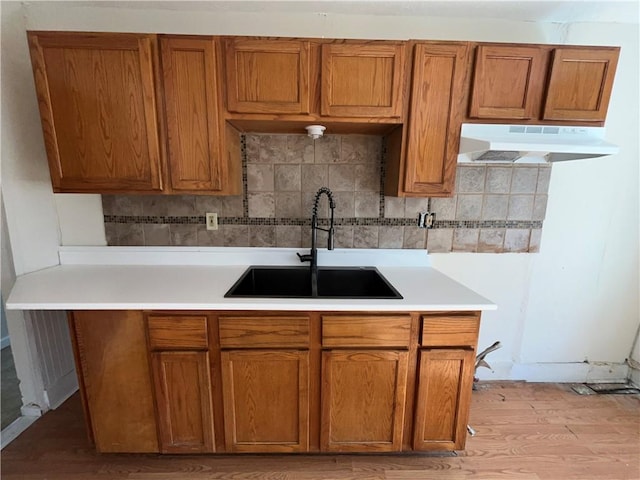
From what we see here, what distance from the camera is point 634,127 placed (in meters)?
1.80

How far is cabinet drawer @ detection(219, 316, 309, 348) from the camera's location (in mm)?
1285

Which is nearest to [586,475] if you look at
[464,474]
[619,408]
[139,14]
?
[464,474]

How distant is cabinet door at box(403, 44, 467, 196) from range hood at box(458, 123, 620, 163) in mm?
86

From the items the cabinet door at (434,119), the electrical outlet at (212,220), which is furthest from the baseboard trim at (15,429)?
the cabinet door at (434,119)

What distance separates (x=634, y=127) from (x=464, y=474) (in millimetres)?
2368

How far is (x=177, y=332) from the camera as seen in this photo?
4.21 ft

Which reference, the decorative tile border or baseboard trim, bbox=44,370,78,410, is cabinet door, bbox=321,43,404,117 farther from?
baseboard trim, bbox=44,370,78,410

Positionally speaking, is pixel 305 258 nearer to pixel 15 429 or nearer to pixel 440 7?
pixel 440 7

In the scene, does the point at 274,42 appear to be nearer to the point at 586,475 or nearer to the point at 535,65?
the point at 535,65

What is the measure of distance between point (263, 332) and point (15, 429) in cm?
168

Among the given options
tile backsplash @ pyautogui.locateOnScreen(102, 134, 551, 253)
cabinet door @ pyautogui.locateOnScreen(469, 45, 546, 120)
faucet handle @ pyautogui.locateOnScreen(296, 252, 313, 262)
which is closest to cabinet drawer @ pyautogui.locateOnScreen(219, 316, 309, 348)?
faucet handle @ pyautogui.locateOnScreen(296, 252, 313, 262)

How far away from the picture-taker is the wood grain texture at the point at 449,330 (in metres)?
1.31

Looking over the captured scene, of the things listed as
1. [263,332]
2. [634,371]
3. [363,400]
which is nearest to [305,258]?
[263,332]

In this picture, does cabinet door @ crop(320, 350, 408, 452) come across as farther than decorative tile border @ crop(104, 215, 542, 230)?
No
